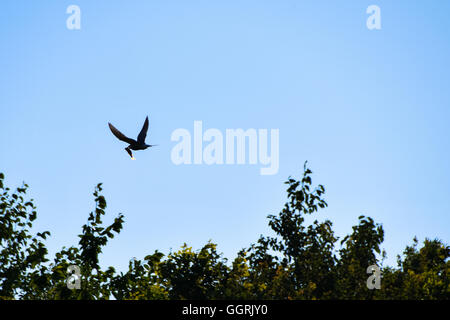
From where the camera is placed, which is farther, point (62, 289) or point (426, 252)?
point (426, 252)

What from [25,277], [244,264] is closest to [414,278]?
[244,264]

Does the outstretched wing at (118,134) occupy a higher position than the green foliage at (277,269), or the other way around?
the outstretched wing at (118,134)

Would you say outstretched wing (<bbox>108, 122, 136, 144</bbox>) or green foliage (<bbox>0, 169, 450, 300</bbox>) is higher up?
outstretched wing (<bbox>108, 122, 136, 144</bbox>)

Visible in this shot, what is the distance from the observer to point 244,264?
488 inches

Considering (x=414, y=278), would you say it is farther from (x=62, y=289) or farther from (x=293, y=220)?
(x=62, y=289)

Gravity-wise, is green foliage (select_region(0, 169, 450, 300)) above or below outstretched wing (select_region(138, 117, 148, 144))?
below

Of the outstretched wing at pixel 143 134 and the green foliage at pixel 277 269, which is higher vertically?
the outstretched wing at pixel 143 134

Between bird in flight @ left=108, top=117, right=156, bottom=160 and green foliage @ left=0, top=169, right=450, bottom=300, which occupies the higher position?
bird in flight @ left=108, top=117, right=156, bottom=160

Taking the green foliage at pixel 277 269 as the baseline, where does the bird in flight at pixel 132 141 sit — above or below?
above
